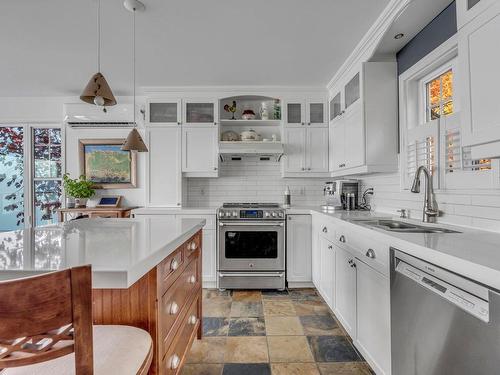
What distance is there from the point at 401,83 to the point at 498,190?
4.17 ft

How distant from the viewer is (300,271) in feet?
10.6

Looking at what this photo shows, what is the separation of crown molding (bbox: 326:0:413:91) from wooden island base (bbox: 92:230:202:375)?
7.13ft

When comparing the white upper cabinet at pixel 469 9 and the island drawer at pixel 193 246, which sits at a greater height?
the white upper cabinet at pixel 469 9

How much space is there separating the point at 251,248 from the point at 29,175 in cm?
357

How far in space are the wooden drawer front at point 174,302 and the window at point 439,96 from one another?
2.17 meters

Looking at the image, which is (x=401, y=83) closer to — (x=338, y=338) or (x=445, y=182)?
(x=445, y=182)

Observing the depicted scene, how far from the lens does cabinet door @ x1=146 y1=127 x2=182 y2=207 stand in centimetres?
352

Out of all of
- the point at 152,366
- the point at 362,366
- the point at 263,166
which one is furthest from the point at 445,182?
the point at 263,166

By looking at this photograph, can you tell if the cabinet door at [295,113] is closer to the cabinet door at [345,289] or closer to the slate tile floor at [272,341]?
the cabinet door at [345,289]

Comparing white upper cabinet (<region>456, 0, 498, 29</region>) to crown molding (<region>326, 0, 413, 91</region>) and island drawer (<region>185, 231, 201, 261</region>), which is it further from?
island drawer (<region>185, 231, 201, 261</region>)

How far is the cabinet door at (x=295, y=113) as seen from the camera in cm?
354

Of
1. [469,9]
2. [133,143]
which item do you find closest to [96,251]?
[133,143]

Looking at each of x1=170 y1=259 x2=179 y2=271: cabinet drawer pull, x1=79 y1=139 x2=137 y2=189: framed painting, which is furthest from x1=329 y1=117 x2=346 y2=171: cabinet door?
x1=79 y1=139 x2=137 y2=189: framed painting

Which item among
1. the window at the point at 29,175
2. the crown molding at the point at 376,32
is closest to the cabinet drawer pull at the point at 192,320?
the crown molding at the point at 376,32
